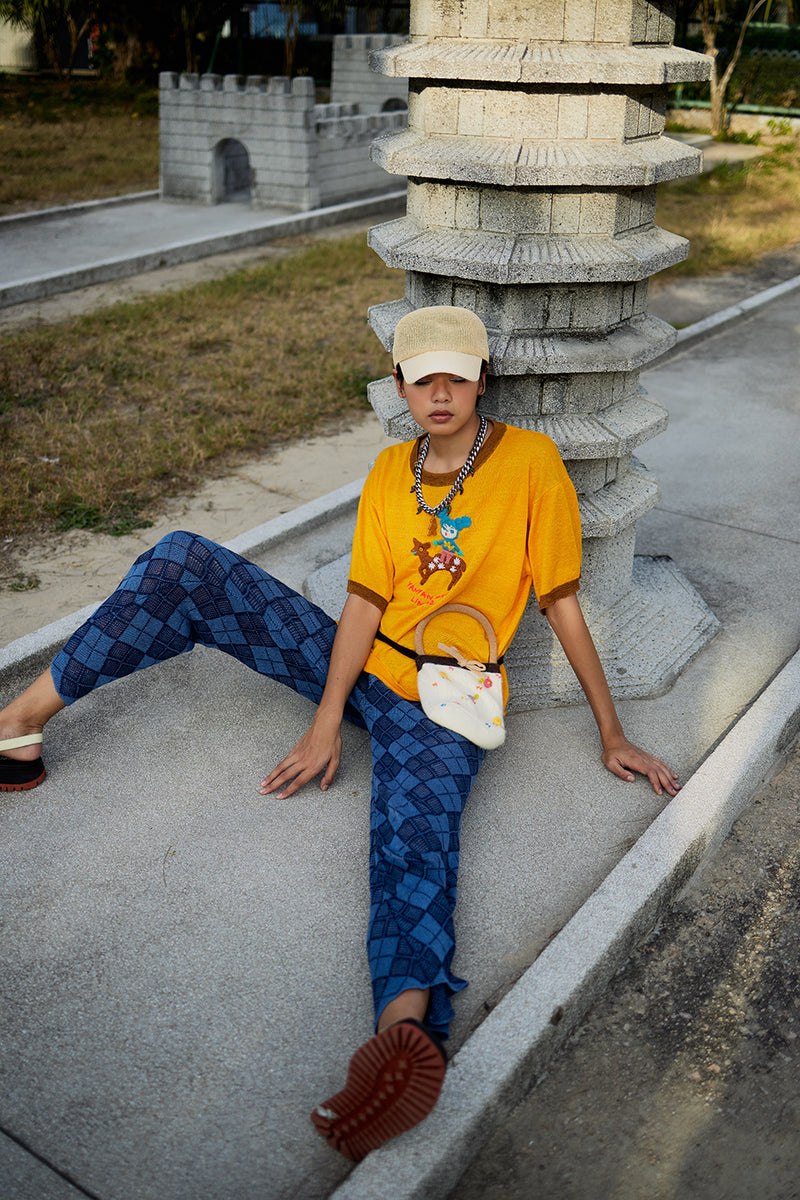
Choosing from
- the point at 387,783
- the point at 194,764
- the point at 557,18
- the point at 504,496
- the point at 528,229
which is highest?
the point at 557,18

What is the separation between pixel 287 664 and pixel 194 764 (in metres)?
0.50

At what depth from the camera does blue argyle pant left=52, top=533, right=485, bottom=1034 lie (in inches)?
102

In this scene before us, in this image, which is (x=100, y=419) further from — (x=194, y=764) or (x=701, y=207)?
(x=701, y=207)

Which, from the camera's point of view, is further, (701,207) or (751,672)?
(701,207)

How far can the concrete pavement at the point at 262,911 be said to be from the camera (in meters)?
2.25

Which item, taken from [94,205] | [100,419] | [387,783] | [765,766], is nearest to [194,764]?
[387,783]

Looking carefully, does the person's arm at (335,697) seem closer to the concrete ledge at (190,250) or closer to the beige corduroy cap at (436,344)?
the beige corduroy cap at (436,344)

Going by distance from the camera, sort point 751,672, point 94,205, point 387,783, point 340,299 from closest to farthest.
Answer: point 387,783
point 751,672
point 340,299
point 94,205

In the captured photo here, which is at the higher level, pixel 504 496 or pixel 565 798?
pixel 504 496

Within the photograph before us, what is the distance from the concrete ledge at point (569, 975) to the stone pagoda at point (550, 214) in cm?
50

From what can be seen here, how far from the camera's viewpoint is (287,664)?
3266mm

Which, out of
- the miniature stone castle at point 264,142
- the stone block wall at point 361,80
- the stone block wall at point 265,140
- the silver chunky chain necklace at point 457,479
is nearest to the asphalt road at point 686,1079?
the silver chunky chain necklace at point 457,479

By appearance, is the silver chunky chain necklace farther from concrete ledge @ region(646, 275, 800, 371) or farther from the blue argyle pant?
concrete ledge @ region(646, 275, 800, 371)

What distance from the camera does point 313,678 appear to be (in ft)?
10.7
